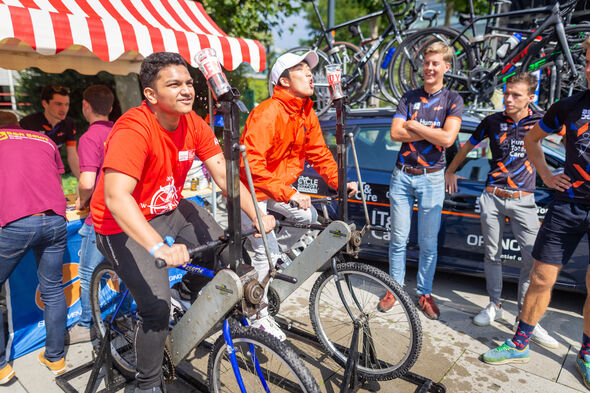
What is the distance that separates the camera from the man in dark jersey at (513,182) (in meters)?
3.35

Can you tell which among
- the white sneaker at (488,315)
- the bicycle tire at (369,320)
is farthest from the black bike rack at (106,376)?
the white sneaker at (488,315)

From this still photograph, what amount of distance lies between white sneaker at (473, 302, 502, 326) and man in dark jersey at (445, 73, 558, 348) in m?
0.26

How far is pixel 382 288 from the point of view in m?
2.65

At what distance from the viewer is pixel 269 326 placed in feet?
9.95

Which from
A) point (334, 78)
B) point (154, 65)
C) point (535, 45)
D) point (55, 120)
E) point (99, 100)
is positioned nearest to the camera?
point (154, 65)

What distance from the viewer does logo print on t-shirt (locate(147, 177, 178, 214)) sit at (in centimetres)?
235

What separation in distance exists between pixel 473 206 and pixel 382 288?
1.77m

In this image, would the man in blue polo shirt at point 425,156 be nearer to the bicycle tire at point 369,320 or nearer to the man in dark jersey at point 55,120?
the bicycle tire at point 369,320

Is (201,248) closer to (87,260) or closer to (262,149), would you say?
(262,149)

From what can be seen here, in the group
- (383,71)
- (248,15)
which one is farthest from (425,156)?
(248,15)

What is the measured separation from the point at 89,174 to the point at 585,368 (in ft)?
12.1

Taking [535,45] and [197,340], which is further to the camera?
[535,45]

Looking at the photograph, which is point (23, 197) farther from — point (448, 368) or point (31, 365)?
point (448, 368)

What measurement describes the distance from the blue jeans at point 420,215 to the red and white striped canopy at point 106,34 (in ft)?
8.56
